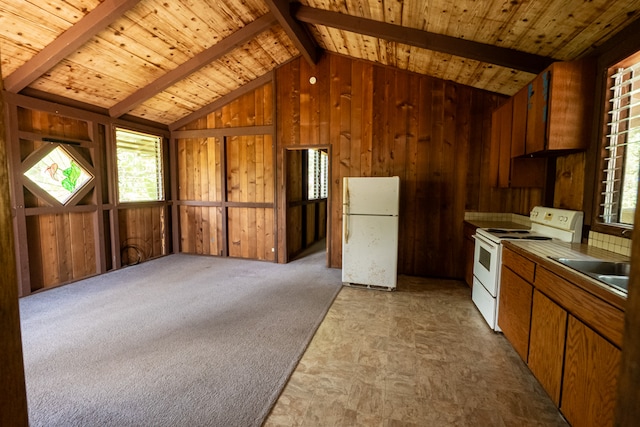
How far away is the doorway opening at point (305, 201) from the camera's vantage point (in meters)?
5.04

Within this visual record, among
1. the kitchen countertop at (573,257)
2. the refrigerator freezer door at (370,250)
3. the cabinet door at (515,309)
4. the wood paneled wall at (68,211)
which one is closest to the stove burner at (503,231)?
the kitchen countertop at (573,257)

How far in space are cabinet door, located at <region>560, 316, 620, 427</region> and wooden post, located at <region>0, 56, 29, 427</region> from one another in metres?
2.02

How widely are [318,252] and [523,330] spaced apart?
394 centimetres

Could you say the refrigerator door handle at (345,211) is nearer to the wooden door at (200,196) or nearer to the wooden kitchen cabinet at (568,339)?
the wooden kitchen cabinet at (568,339)

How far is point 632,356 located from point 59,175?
16.7ft

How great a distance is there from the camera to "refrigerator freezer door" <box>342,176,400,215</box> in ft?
11.8

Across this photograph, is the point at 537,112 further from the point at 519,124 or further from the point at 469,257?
the point at 469,257

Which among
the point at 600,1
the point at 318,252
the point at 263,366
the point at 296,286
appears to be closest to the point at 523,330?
the point at 263,366

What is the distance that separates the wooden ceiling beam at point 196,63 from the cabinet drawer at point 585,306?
3.75 m

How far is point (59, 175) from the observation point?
3725 mm

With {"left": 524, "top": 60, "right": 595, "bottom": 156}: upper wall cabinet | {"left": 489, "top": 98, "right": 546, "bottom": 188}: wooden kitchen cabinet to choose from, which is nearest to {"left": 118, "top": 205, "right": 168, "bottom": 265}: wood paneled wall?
{"left": 489, "top": 98, "right": 546, "bottom": 188}: wooden kitchen cabinet

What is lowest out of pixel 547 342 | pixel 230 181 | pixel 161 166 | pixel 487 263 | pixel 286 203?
pixel 547 342

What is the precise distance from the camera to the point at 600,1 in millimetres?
1854

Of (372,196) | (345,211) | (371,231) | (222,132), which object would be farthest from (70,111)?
(371,231)
